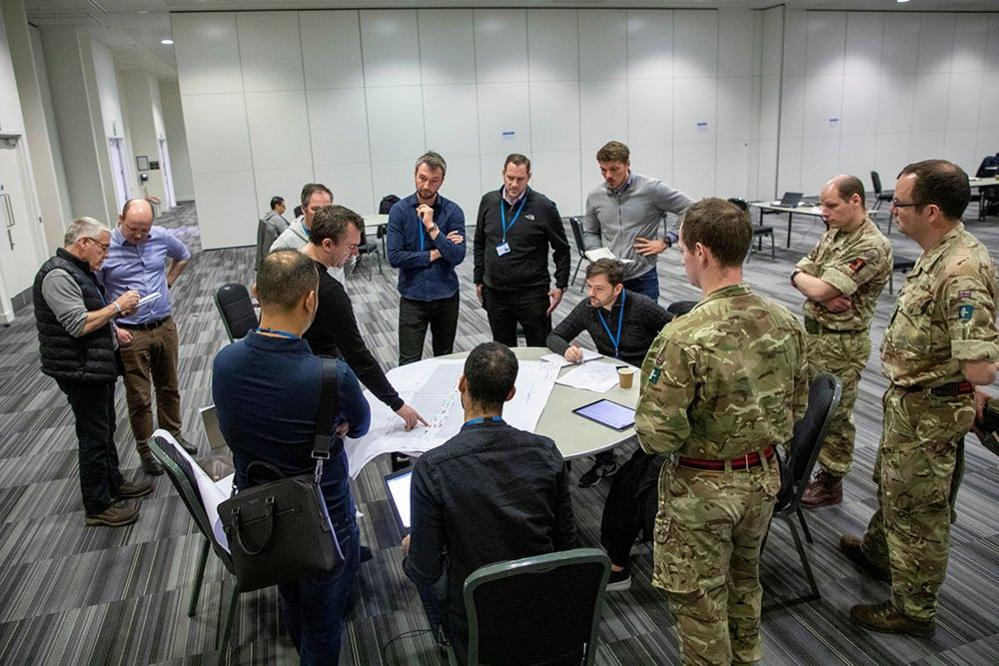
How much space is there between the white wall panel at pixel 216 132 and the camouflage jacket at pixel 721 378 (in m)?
11.4

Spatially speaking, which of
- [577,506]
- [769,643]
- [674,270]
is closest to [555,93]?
[674,270]

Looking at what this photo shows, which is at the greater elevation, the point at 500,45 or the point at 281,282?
the point at 500,45

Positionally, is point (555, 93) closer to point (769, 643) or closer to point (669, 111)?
point (669, 111)

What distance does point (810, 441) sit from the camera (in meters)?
2.51

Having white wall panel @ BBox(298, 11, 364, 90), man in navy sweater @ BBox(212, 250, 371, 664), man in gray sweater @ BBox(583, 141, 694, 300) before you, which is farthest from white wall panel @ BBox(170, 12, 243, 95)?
man in navy sweater @ BBox(212, 250, 371, 664)

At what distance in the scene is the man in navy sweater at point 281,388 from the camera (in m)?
1.84

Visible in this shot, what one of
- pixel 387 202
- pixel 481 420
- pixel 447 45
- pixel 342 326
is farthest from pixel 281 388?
pixel 447 45

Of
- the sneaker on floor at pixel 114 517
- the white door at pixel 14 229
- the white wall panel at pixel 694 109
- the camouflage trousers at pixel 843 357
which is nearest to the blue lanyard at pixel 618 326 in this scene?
the camouflage trousers at pixel 843 357

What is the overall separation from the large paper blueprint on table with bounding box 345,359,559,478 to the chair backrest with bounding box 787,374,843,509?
981mm

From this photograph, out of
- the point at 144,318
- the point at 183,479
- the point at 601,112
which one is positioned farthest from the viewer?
the point at 601,112

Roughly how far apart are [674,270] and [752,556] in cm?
769

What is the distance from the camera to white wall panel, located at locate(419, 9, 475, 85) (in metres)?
12.0

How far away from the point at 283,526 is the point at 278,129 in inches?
437

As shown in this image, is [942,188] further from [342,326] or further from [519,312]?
[519,312]
